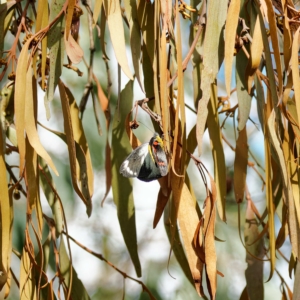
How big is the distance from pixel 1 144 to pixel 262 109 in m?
0.36

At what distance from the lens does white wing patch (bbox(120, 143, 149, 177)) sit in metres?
0.84

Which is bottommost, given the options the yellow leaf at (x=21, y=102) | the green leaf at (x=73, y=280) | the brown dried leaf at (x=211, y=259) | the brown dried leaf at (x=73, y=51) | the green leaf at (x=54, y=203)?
the green leaf at (x=73, y=280)

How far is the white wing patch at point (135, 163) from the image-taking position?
84 centimetres

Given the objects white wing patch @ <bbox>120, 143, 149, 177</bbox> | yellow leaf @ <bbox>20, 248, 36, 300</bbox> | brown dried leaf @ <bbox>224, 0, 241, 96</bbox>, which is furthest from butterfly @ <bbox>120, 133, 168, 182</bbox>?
yellow leaf @ <bbox>20, 248, 36, 300</bbox>

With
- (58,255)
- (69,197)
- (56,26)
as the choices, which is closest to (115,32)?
(56,26)

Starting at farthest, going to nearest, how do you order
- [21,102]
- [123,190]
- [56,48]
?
[123,190] < [56,48] < [21,102]

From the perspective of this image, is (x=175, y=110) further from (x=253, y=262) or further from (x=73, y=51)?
(x=253, y=262)

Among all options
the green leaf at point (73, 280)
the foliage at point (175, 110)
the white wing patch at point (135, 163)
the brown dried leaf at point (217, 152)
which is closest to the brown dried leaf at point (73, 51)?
the foliage at point (175, 110)

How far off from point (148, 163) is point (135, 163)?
0.8 inches

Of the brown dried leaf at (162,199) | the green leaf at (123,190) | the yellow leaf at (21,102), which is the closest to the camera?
the yellow leaf at (21,102)

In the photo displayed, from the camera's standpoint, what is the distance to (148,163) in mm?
837

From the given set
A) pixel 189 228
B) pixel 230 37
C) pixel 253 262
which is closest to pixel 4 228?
pixel 189 228

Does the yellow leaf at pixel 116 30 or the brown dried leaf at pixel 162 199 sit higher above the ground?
the yellow leaf at pixel 116 30

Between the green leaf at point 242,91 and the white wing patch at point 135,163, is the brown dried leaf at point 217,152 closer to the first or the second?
the green leaf at point 242,91
